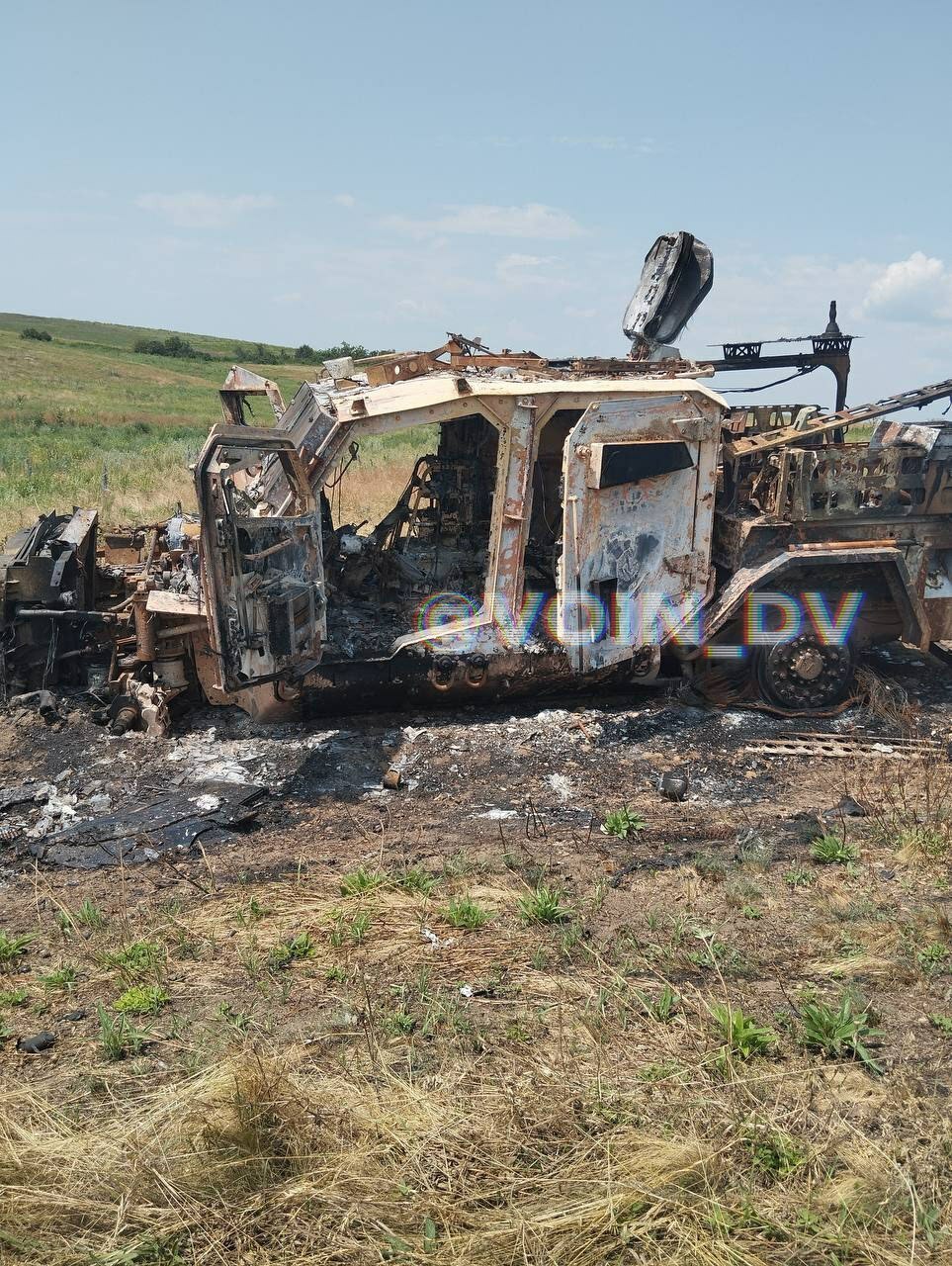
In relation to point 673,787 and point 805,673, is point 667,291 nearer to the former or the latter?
point 805,673

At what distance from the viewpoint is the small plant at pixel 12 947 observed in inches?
145

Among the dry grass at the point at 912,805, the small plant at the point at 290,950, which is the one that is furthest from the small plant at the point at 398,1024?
the dry grass at the point at 912,805

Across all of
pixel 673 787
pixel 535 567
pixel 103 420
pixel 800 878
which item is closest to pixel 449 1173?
pixel 800 878

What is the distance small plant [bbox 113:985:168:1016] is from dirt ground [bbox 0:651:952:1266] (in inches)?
0.4

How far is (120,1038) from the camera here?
10.3ft

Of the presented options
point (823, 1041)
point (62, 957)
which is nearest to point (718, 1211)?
point (823, 1041)

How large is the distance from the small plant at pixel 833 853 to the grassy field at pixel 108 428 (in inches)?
384

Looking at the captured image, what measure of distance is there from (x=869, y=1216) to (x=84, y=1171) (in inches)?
80.0

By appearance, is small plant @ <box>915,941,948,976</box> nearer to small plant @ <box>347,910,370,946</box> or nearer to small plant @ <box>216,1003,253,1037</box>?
small plant @ <box>347,910,370,946</box>

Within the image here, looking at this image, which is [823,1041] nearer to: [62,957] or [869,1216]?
[869,1216]

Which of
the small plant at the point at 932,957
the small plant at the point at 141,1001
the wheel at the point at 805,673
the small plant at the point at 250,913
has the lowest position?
the small plant at the point at 250,913

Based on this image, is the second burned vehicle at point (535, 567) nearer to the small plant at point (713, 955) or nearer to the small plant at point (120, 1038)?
the small plant at point (120, 1038)

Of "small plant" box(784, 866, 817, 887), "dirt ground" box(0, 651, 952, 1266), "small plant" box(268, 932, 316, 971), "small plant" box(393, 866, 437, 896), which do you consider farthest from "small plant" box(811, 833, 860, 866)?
"small plant" box(268, 932, 316, 971)

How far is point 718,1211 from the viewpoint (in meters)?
2.41
